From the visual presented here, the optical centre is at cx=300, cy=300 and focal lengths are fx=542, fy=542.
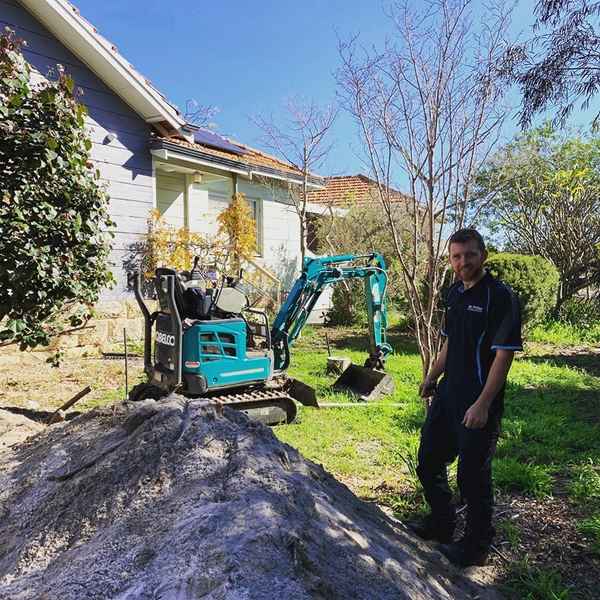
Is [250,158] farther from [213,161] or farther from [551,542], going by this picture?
[551,542]

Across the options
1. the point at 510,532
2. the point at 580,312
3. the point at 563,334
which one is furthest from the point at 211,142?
the point at 510,532

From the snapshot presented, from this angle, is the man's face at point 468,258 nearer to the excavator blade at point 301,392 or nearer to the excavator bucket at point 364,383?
the excavator blade at point 301,392

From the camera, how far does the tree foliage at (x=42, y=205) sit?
4.01 meters

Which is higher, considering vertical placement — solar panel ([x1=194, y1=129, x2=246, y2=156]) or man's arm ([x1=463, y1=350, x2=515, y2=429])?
solar panel ([x1=194, y1=129, x2=246, y2=156])

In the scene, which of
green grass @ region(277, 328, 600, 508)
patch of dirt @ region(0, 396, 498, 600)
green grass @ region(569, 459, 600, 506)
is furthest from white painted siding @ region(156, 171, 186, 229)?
green grass @ region(569, 459, 600, 506)

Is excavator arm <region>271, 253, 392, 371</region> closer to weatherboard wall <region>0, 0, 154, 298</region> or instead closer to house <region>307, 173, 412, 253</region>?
weatherboard wall <region>0, 0, 154, 298</region>

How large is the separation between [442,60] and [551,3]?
117 centimetres

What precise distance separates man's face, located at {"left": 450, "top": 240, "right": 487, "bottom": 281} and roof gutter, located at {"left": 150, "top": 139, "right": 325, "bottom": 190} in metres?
8.70

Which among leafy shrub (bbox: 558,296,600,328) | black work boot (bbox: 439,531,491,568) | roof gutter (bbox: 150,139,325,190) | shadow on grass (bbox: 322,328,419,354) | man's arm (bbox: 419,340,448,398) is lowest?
black work boot (bbox: 439,531,491,568)

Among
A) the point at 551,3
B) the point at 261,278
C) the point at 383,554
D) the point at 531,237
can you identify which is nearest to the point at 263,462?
the point at 383,554

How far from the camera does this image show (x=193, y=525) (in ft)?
6.90

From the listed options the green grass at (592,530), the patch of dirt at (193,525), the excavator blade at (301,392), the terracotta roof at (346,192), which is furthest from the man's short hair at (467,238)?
the terracotta roof at (346,192)

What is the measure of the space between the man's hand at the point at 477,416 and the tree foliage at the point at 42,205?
11.0ft

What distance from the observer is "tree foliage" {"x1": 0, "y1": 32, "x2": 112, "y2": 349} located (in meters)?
4.01
